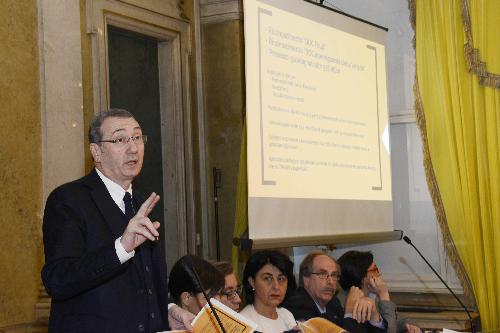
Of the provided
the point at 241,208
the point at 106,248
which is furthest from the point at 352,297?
the point at 106,248

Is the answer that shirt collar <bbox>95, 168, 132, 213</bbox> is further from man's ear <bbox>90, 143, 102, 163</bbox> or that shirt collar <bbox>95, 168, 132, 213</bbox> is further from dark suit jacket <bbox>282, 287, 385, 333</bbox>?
dark suit jacket <bbox>282, 287, 385, 333</bbox>

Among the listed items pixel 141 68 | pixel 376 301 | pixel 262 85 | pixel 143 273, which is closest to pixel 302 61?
pixel 262 85

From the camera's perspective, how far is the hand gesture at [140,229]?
2127mm

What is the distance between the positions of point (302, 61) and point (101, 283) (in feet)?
8.19

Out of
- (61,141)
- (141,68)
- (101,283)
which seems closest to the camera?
(101,283)

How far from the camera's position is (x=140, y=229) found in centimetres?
214

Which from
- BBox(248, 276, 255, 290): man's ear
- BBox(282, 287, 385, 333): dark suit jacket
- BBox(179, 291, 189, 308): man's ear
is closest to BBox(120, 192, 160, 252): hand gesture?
BBox(179, 291, 189, 308): man's ear

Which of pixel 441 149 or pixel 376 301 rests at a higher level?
Answer: pixel 441 149

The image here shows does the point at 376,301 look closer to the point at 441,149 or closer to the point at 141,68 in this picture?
the point at 441,149

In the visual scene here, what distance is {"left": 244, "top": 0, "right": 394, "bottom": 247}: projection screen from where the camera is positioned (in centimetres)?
414

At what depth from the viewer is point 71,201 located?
7.83ft

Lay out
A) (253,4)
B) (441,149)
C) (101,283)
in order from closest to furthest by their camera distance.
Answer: (101,283) → (253,4) → (441,149)

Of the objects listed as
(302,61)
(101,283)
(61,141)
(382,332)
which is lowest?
(382,332)

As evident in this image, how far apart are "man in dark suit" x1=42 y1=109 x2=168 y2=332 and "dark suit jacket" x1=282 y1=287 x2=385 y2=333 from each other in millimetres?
1586
